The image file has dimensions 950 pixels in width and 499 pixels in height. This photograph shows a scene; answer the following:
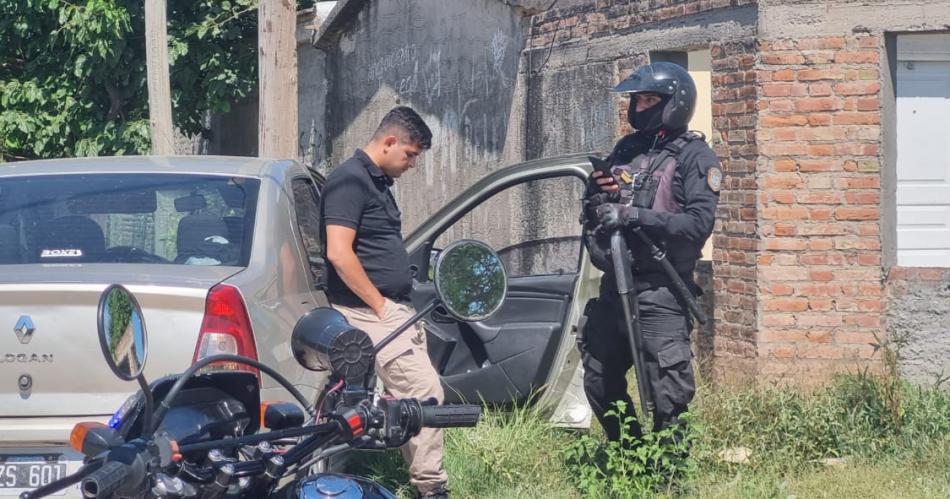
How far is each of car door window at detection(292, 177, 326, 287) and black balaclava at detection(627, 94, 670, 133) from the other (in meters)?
1.45

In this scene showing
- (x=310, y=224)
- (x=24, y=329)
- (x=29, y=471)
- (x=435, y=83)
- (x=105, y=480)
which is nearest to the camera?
(x=105, y=480)

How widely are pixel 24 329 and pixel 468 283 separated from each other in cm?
171

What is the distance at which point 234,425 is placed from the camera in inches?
109

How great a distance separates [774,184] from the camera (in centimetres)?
738

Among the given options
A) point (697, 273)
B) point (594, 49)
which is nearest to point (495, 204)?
point (594, 49)

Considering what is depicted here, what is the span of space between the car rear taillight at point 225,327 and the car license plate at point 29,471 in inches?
22.8

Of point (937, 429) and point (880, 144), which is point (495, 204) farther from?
point (937, 429)

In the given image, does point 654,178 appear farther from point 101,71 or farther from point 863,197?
point 101,71

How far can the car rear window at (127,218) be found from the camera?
15.3 feet

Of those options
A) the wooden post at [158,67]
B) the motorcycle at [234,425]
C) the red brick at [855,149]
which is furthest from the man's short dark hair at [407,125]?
the wooden post at [158,67]

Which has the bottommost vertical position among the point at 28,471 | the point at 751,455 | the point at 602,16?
the point at 751,455

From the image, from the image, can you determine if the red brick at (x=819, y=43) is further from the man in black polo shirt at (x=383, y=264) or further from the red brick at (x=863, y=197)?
the man in black polo shirt at (x=383, y=264)

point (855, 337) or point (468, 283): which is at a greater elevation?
point (468, 283)

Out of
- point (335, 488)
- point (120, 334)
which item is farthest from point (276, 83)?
point (120, 334)
